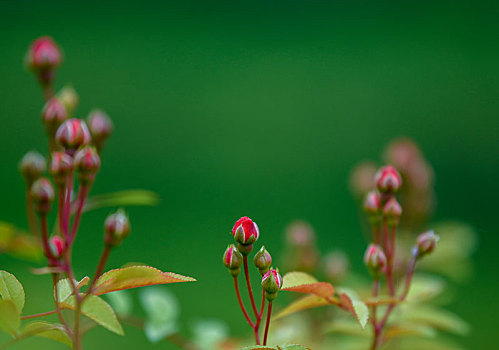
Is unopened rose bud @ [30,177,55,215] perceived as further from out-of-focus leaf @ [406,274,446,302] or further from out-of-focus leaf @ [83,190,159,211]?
out-of-focus leaf @ [406,274,446,302]

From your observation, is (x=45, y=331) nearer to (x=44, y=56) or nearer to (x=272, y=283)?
(x=272, y=283)

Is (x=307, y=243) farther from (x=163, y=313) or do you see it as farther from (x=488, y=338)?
(x=488, y=338)

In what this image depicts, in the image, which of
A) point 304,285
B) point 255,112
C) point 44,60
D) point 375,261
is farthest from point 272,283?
point 255,112

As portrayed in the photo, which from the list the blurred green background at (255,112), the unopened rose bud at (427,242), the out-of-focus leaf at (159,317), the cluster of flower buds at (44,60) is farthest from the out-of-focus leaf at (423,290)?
the blurred green background at (255,112)

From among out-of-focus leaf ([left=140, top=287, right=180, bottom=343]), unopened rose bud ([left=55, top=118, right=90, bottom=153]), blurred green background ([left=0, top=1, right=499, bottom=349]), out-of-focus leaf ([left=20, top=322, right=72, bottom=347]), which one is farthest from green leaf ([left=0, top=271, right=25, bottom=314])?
blurred green background ([left=0, top=1, right=499, bottom=349])

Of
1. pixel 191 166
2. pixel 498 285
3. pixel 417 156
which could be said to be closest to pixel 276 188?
pixel 191 166

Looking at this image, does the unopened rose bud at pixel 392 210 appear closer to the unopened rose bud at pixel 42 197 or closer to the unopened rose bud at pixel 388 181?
the unopened rose bud at pixel 388 181
